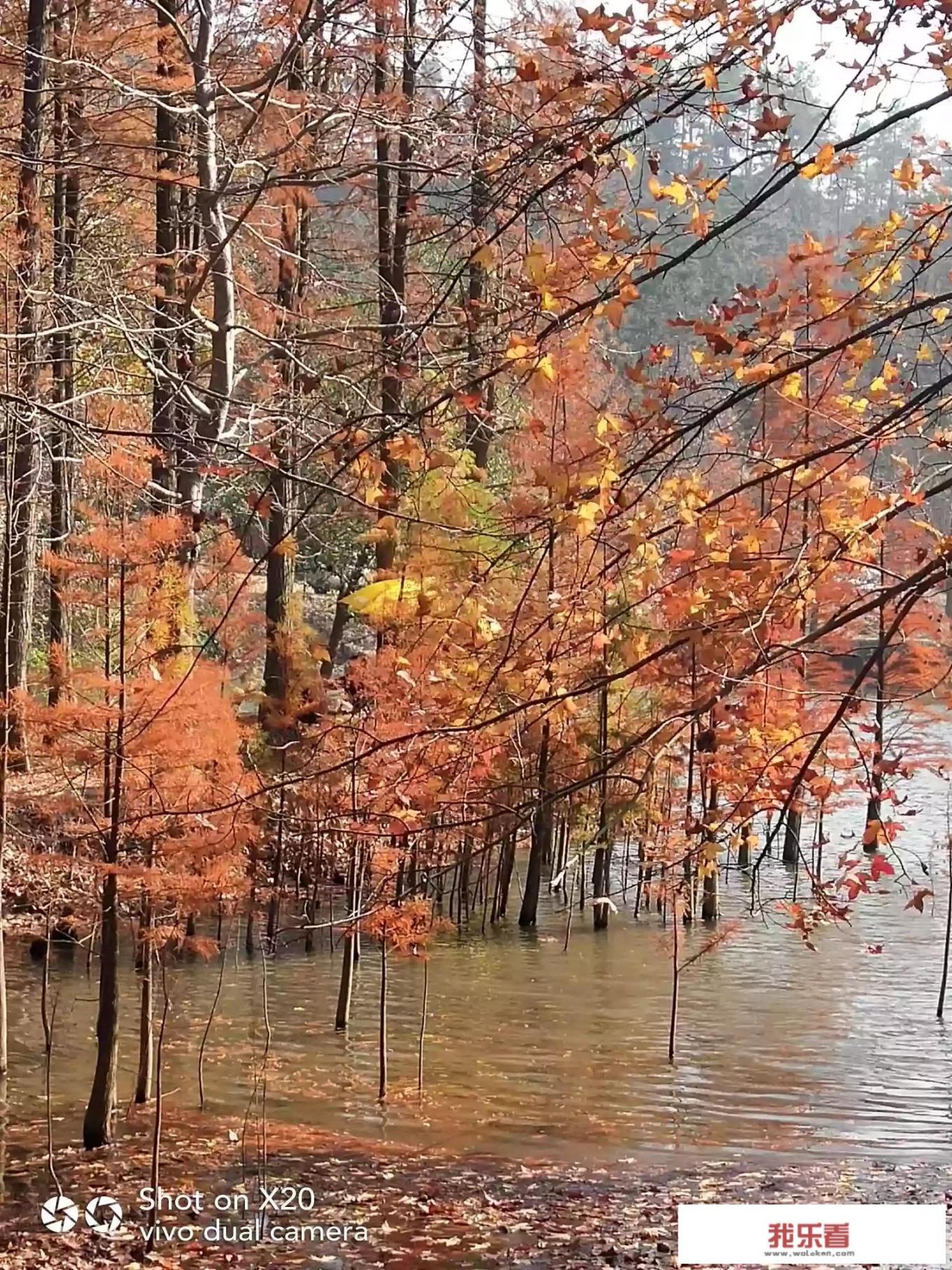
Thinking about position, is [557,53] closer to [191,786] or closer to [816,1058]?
[191,786]

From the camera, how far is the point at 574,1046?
11898 mm

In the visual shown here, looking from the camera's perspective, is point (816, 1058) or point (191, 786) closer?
point (191, 786)

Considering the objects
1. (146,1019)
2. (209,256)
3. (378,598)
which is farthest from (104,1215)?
(209,256)

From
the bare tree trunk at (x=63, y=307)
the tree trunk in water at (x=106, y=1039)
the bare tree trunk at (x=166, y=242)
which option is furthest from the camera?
the tree trunk in water at (x=106, y=1039)

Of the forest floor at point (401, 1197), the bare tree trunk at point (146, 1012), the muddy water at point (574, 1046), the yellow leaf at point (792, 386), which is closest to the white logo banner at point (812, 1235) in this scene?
the forest floor at point (401, 1197)

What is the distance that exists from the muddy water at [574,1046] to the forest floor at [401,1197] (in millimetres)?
517

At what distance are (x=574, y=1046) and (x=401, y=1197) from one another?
4422 millimetres

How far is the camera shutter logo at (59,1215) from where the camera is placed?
7012 millimetres

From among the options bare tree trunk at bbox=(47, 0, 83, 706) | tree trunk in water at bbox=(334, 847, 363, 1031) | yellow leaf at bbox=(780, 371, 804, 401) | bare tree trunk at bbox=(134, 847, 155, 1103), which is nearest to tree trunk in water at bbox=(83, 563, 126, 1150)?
bare tree trunk at bbox=(134, 847, 155, 1103)

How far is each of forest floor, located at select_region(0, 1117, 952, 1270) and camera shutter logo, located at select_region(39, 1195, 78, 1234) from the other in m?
Result: 0.06

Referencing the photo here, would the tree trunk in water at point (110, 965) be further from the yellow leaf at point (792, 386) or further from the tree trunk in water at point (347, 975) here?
the yellow leaf at point (792, 386)

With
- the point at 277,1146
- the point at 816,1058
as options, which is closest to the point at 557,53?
the point at 277,1146

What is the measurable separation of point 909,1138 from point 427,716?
27.3 feet

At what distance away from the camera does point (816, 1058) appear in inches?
459
